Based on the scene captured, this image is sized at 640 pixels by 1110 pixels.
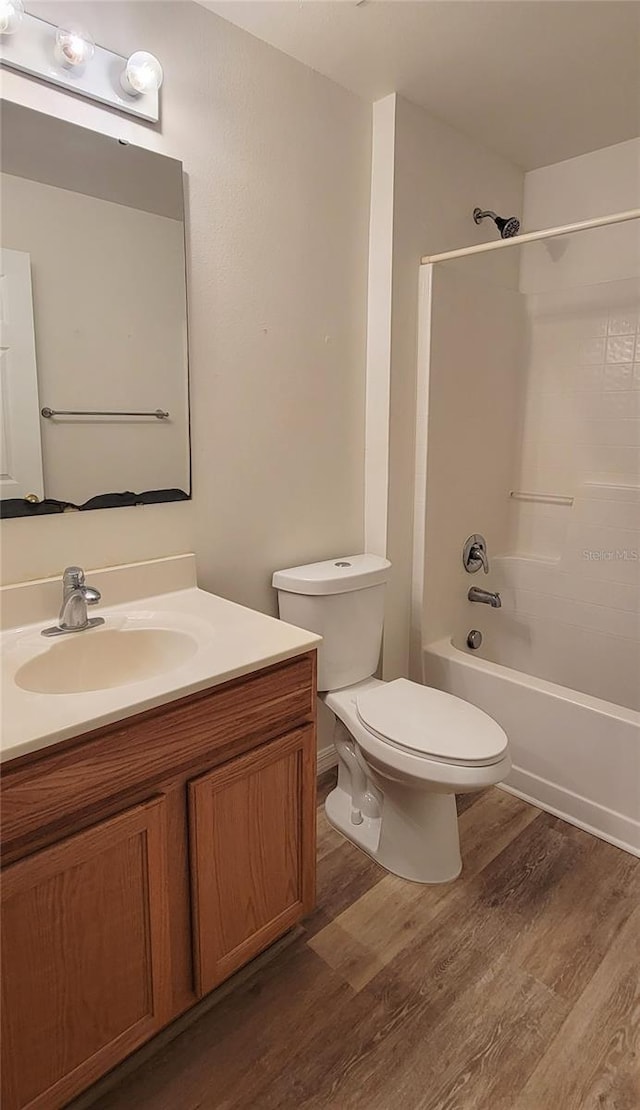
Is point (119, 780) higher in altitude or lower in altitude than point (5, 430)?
lower

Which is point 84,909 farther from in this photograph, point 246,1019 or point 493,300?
point 493,300

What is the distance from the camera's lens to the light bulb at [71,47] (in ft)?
4.30

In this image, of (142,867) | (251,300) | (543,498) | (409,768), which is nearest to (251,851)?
(142,867)

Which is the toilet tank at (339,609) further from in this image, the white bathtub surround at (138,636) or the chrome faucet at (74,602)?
the chrome faucet at (74,602)

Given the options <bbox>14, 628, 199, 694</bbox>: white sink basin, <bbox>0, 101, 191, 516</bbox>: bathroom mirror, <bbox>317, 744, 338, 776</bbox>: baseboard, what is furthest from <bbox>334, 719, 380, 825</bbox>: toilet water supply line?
<bbox>0, 101, 191, 516</bbox>: bathroom mirror

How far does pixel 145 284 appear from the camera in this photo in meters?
1.52

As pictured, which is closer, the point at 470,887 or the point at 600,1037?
the point at 600,1037

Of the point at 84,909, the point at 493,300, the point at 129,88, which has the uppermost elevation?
the point at 129,88

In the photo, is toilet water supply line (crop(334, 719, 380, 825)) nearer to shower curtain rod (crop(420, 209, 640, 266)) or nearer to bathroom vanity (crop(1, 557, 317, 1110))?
bathroom vanity (crop(1, 557, 317, 1110))

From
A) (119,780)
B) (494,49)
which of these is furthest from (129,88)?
(119,780)

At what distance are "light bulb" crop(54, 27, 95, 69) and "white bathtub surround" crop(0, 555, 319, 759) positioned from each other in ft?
3.66

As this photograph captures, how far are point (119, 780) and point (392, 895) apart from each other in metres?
1.02

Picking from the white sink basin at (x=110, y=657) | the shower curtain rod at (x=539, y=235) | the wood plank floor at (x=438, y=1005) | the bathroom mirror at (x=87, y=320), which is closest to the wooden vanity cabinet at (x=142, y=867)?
the wood plank floor at (x=438, y=1005)

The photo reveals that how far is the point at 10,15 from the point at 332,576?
1465 mm
